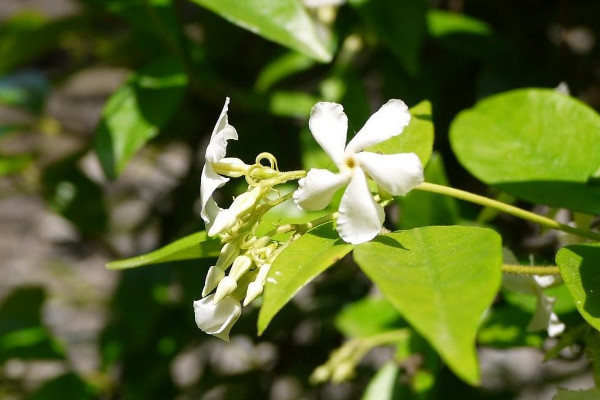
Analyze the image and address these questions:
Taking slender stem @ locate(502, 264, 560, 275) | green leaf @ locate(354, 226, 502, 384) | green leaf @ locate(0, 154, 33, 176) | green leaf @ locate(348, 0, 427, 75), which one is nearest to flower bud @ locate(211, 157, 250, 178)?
green leaf @ locate(354, 226, 502, 384)

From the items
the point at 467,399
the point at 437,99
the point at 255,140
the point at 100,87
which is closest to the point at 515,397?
the point at 467,399

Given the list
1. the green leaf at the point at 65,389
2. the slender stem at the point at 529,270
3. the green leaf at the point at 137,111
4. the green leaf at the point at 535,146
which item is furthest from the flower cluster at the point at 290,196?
the green leaf at the point at 65,389

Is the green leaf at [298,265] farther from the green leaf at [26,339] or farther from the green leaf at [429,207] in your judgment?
the green leaf at [26,339]

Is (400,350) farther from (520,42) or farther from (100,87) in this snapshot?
(100,87)

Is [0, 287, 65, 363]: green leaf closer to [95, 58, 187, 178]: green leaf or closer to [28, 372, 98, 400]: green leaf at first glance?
[28, 372, 98, 400]: green leaf

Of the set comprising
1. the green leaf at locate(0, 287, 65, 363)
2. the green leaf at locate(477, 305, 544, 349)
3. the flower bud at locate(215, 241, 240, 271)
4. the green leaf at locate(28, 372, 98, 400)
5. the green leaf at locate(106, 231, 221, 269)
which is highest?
the flower bud at locate(215, 241, 240, 271)

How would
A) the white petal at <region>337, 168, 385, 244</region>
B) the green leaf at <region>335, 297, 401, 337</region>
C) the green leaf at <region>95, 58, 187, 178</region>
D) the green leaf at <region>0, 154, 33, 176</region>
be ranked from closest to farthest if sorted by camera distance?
1. the white petal at <region>337, 168, 385, 244</region>
2. the green leaf at <region>95, 58, 187, 178</region>
3. the green leaf at <region>335, 297, 401, 337</region>
4. the green leaf at <region>0, 154, 33, 176</region>

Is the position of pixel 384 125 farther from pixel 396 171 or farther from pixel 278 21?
pixel 278 21
